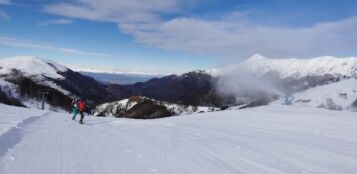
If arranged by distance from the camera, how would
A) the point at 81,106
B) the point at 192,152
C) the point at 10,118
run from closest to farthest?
the point at 192,152 → the point at 10,118 → the point at 81,106

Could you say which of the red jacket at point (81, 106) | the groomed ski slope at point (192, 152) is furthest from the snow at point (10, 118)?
the red jacket at point (81, 106)

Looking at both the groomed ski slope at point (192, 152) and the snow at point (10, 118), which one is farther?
the snow at point (10, 118)

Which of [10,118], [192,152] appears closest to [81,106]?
[10,118]

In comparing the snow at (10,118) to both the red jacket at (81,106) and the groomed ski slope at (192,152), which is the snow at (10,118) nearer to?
the groomed ski slope at (192,152)

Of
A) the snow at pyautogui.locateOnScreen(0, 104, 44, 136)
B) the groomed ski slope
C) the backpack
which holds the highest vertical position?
the backpack

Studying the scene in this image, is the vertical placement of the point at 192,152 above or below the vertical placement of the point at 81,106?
below

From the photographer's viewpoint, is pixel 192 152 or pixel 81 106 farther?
pixel 81 106

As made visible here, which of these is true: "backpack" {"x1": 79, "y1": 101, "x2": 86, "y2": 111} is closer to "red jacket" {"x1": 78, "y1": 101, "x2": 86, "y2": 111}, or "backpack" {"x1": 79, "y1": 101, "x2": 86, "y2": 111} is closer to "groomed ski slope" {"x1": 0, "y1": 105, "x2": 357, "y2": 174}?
"red jacket" {"x1": 78, "y1": 101, "x2": 86, "y2": 111}

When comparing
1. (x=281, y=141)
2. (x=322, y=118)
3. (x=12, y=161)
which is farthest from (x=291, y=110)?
(x=12, y=161)

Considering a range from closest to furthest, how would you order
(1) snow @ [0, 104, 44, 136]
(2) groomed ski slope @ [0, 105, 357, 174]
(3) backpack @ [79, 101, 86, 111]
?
1. (2) groomed ski slope @ [0, 105, 357, 174]
2. (1) snow @ [0, 104, 44, 136]
3. (3) backpack @ [79, 101, 86, 111]

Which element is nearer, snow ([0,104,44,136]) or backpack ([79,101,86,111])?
snow ([0,104,44,136])

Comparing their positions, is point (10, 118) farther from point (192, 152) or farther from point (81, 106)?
point (192, 152)

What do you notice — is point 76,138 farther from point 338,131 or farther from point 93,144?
point 338,131

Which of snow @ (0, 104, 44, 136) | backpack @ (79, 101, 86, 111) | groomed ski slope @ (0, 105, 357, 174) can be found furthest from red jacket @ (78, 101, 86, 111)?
groomed ski slope @ (0, 105, 357, 174)
